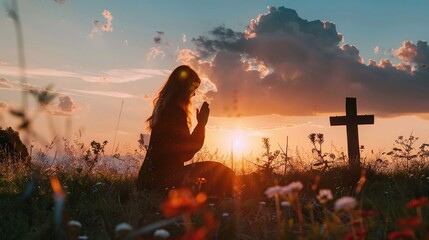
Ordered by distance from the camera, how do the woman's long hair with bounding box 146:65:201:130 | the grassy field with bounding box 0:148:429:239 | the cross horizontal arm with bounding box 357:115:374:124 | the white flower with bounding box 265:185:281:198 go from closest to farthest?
1. the white flower with bounding box 265:185:281:198
2. the grassy field with bounding box 0:148:429:239
3. the woman's long hair with bounding box 146:65:201:130
4. the cross horizontal arm with bounding box 357:115:374:124

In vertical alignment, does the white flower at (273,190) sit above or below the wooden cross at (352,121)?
below

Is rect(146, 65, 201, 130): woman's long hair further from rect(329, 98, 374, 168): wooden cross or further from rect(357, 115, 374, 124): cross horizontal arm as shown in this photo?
rect(357, 115, 374, 124): cross horizontal arm

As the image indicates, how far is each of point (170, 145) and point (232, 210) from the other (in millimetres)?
1917

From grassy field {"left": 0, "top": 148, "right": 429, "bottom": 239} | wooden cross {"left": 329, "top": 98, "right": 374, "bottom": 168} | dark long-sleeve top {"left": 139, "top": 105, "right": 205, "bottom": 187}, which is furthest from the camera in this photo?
wooden cross {"left": 329, "top": 98, "right": 374, "bottom": 168}

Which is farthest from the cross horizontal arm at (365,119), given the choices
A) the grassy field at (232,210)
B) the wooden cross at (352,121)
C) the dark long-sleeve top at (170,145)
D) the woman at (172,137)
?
the dark long-sleeve top at (170,145)

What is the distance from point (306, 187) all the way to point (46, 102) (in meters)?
6.68

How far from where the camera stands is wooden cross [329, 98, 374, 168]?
11.5 metres

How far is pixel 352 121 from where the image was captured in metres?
11.8

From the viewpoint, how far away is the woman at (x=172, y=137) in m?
6.90

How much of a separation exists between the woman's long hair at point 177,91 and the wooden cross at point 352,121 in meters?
5.52

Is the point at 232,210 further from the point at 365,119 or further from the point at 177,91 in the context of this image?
the point at 365,119

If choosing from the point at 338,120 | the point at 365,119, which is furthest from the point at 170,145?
the point at 365,119

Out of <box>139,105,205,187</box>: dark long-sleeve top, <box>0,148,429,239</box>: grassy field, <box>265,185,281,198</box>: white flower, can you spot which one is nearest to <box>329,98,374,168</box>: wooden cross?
<box>0,148,429,239</box>: grassy field

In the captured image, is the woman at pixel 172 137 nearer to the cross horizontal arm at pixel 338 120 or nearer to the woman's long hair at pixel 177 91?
the woman's long hair at pixel 177 91
